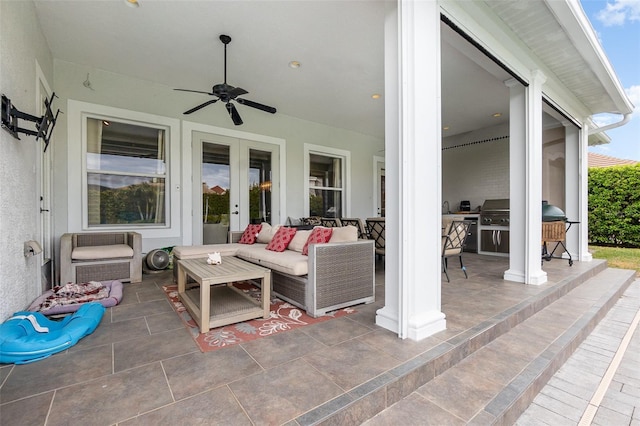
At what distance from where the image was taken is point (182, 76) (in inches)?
175

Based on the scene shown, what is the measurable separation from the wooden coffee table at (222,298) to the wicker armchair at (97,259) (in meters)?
1.30

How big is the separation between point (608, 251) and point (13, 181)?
1039cm

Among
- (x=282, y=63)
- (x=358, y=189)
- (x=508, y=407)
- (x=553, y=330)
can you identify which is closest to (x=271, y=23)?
(x=282, y=63)

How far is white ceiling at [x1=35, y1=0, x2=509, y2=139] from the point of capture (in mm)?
3006

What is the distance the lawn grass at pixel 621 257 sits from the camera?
5356 millimetres

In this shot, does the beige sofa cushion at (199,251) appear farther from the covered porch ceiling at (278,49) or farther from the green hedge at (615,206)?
the green hedge at (615,206)

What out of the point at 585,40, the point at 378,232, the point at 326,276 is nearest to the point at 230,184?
the point at 378,232

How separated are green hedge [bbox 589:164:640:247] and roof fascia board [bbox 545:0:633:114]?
13.4 ft

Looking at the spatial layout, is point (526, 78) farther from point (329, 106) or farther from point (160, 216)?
point (160, 216)

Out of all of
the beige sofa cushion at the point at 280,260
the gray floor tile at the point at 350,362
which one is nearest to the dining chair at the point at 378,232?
the beige sofa cushion at the point at 280,260

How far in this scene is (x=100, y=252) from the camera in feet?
11.6

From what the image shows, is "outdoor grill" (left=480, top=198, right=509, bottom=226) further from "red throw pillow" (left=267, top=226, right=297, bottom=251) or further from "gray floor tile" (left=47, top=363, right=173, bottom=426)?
"gray floor tile" (left=47, top=363, right=173, bottom=426)

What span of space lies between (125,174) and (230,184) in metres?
1.67

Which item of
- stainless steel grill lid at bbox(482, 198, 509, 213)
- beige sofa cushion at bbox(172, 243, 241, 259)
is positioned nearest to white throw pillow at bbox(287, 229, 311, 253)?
beige sofa cushion at bbox(172, 243, 241, 259)
